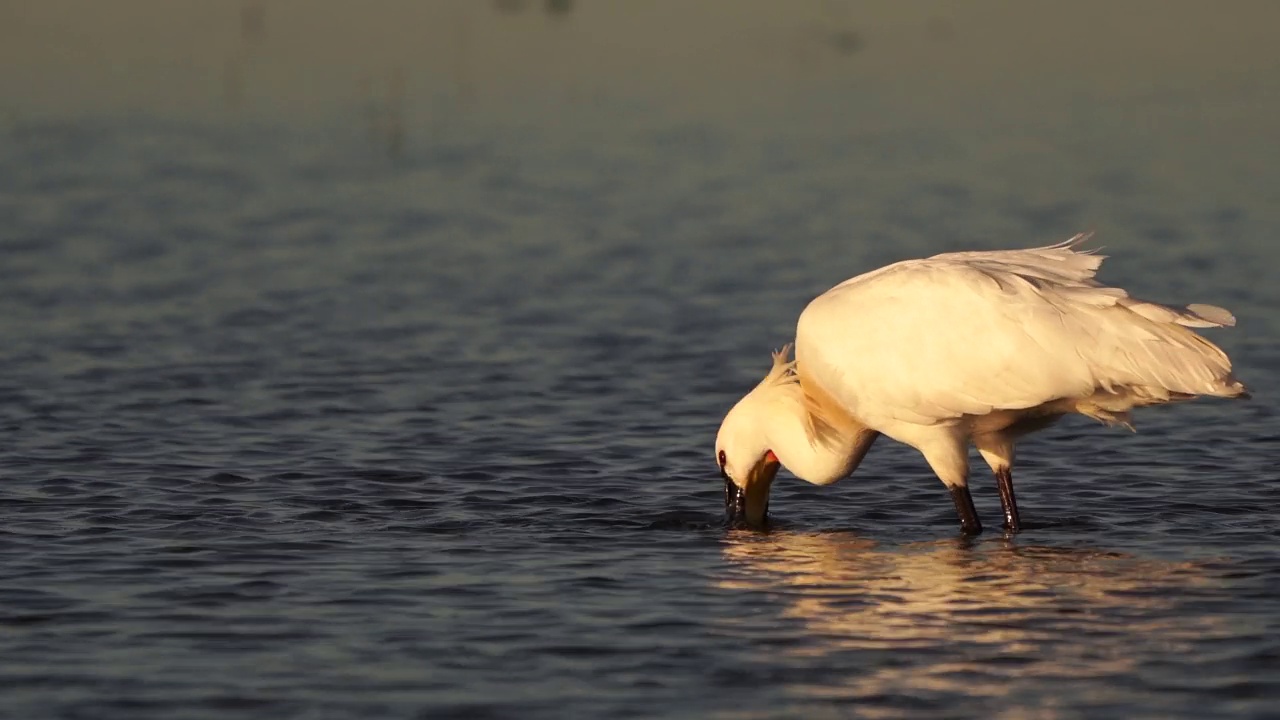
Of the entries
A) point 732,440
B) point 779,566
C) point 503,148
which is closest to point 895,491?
point 732,440

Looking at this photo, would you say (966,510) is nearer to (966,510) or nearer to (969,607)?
(966,510)

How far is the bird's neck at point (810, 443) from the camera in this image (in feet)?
37.0

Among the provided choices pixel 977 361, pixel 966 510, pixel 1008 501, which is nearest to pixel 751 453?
pixel 966 510

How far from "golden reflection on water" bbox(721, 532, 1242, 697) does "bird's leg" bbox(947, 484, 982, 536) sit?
0.49 ft

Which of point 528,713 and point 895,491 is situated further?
point 895,491

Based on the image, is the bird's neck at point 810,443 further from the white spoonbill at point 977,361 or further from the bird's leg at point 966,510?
the bird's leg at point 966,510

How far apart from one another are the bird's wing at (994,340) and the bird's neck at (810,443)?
341mm

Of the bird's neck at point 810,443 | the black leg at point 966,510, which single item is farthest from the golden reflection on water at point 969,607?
the bird's neck at point 810,443

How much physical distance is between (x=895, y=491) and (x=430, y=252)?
7.13 m

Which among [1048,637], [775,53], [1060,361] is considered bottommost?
[1048,637]

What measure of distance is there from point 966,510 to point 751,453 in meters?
1.19

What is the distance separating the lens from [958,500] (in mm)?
10914

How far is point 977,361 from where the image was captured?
10.5 meters

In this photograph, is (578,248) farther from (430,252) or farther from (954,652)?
(954,652)
